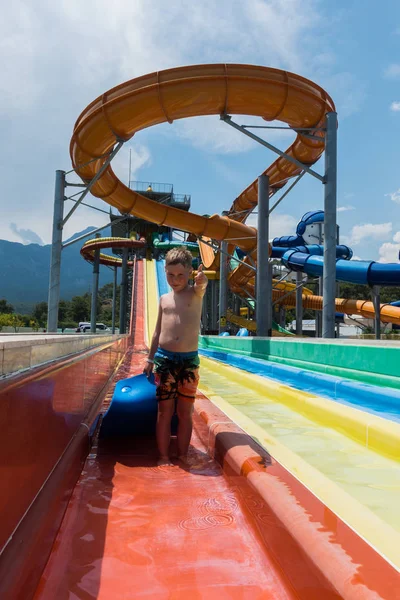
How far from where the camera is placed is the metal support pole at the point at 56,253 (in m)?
8.99

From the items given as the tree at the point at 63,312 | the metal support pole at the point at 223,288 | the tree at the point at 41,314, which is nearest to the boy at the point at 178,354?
the metal support pole at the point at 223,288

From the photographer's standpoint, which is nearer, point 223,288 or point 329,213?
point 329,213

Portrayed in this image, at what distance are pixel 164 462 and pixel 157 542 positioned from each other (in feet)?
2.73

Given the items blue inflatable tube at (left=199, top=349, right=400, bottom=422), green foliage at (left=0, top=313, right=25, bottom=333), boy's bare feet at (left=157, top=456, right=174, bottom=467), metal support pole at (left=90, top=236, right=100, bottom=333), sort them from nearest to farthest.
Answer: boy's bare feet at (left=157, top=456, right=174, bottom=467)
blue inflatable tube at (left=199, top=349, right=400, bottom=422)
metal support pole at (left=90, top=236, right=100, bottom=333)
green foliage at (left=0, top=313, right=25, bottom=333)

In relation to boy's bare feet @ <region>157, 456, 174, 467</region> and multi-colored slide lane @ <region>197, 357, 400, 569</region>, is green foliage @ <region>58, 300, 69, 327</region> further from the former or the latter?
boy's bare feet @ <region>157, 456, 174, 467</region>

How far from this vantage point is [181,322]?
2504 millimetres

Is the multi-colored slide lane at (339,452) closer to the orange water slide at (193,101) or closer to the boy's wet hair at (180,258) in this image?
the boy's wet hair at (180,258)

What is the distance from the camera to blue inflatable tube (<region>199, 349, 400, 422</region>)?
3.74 m

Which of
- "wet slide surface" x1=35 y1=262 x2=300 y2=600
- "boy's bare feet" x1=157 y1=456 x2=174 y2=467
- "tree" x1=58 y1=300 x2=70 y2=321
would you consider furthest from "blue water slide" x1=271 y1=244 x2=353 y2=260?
"tree" x1=58 y1=300 x2=70 y2=321

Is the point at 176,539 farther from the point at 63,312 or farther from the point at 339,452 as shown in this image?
the point at 63,312

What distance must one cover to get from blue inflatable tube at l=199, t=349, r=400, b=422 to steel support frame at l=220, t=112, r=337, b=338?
1.57 metres

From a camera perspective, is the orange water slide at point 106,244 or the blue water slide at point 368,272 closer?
the blue water slide at point 368,272

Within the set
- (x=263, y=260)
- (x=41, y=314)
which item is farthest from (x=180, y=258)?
(x=41, y=314)

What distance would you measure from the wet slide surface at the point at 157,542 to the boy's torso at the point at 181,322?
0.64 metres
